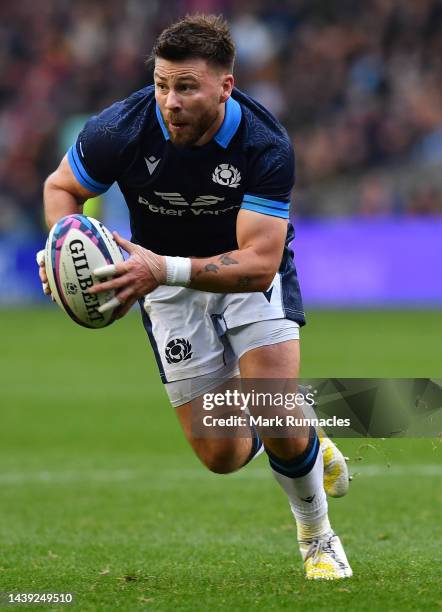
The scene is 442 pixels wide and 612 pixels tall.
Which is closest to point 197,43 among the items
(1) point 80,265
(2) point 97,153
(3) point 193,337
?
(2) point 97,153

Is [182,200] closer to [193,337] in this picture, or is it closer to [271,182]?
[271,182]

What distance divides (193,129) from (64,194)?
66cm

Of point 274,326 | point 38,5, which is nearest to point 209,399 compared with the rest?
point 274,326

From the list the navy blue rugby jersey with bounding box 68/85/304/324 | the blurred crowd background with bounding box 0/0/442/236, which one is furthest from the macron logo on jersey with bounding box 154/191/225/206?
the blurred crowd background with bounding box 0/0/442/236

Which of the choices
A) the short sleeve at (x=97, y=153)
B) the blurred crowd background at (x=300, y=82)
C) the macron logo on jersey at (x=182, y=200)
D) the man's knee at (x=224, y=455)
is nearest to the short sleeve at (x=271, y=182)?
the macron logo on jersey at (x=182, y=200)

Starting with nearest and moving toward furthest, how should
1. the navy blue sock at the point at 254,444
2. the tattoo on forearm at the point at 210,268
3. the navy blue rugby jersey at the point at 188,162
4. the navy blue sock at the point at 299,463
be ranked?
the tattoo on forearm at the point at 210,268 → the navy blue rugby jersey at the point at 188,162 → the navy blue sock at the point at 299,463 → the navy blue sock at the point at 254,444

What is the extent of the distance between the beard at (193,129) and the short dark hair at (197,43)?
0.69 feet

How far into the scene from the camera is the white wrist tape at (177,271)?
4828mm

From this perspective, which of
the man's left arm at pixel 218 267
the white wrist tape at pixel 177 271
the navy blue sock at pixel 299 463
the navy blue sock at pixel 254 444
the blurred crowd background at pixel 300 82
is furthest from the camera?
the blurred crowd background at pixel 300 82

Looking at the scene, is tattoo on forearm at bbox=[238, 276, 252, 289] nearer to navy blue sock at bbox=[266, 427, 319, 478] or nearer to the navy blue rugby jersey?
the navy blue rugby jersey

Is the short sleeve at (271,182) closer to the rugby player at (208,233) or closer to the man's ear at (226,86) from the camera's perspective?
the rugby player at (208,233)

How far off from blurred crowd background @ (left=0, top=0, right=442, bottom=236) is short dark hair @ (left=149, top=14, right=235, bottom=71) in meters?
15.2

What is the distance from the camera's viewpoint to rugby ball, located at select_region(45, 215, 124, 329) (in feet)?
15.5

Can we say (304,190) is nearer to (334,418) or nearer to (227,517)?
Answer: (227,517)
